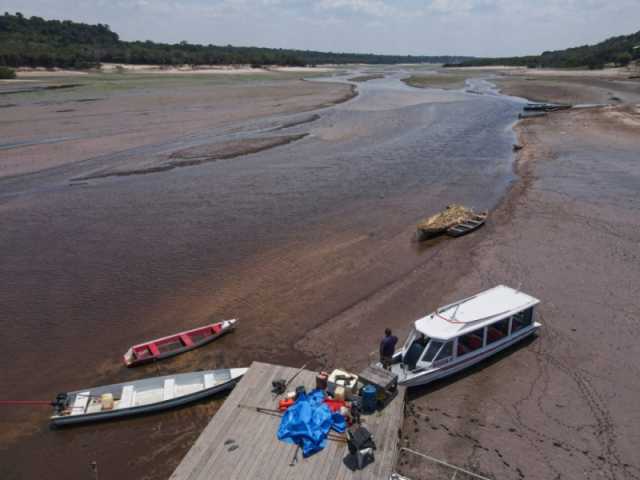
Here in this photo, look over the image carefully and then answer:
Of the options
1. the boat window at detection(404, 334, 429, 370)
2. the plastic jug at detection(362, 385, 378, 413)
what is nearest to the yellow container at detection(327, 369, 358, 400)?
the plastic jug at detection(362, 385, 378, 413)

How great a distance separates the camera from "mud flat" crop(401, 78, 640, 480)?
42.4ft

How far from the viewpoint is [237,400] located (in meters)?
13.4

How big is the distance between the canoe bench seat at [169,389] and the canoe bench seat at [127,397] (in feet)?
3.29

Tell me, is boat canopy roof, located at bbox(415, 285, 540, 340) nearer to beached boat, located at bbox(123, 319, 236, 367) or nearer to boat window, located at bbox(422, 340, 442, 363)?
boat window, located at bbox(422, 340, 442, 363)

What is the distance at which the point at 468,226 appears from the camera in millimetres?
28016

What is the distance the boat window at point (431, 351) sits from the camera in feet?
50.2

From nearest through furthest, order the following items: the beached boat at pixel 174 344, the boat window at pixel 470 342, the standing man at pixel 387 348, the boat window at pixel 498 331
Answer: the standing man at pixel 387 348 → the boat window at pixel 470 342 → the boat window at pixel 498 331 → the beached boat at pixel 174 344

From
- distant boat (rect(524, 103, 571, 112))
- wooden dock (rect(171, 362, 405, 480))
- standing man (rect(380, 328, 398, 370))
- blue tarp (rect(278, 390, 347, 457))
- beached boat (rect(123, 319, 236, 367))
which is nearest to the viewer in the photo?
wooden dock (rect(171, 362, 405, 480))

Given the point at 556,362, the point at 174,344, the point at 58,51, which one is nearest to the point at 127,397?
the point at 174,344

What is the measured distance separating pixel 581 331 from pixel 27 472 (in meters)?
20.2

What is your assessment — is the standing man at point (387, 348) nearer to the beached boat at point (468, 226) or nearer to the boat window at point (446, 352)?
the boat window at point (446, 352)

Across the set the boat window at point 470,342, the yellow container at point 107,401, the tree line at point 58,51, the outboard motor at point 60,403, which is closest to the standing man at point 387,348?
the boat window at point 470,342

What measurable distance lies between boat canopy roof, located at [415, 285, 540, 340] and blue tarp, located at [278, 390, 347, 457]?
489 cm

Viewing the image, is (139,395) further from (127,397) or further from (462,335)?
(462,335)
